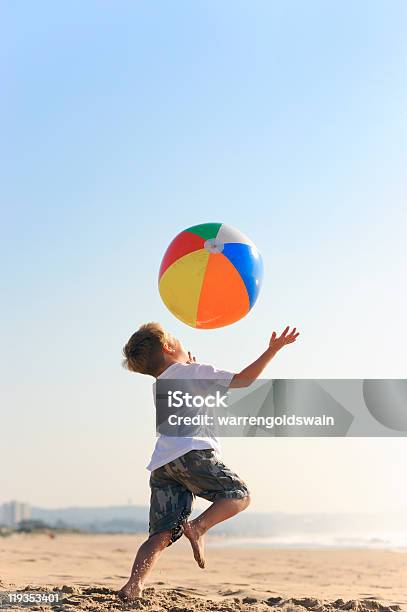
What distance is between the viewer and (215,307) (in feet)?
17.0

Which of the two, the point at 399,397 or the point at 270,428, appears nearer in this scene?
the point at 270,428

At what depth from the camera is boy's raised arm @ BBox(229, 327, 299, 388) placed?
4.27 m

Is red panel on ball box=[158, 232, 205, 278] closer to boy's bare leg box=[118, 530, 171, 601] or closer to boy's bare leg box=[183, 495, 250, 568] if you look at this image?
boy's bare leg box=[183, 495, 250, 568]

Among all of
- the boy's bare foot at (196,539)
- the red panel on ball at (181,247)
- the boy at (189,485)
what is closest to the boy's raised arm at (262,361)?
the boy at (189,485)

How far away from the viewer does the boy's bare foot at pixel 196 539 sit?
162 inches

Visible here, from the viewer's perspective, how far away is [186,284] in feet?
17.0

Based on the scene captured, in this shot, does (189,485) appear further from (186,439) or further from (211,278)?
(211,278)

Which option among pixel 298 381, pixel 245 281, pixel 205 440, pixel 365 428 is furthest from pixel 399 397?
pixel 205 440

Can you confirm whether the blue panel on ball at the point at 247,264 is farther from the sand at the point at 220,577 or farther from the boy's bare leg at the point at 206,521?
the sand at the point at 220,577

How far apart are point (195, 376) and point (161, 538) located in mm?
929

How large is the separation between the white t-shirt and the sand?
793mm

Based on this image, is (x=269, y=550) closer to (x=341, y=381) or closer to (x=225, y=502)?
(x=341, y=381)

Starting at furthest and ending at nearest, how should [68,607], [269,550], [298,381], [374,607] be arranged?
[269,550] < [298,381] < [374,607] < [68,607]

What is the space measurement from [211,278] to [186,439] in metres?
1.28
